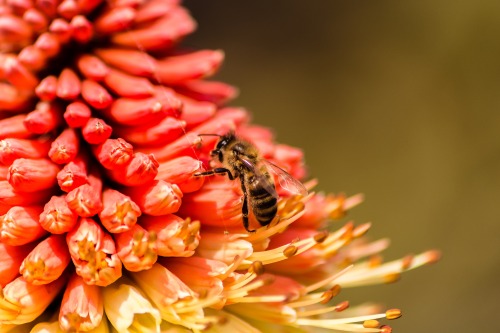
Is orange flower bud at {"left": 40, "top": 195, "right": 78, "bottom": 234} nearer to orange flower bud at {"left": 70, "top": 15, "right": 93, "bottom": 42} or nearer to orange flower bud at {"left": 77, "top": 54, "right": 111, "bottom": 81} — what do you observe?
orange flower bud at {"left": 77, "top": 54, "right": 111, "bottom": 81}

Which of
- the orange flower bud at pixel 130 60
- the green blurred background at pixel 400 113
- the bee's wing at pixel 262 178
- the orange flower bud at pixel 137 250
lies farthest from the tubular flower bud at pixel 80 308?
the green blurred background at pixel 400 113

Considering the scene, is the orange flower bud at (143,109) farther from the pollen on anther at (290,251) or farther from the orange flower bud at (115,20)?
the pollen on anther at (290,251)

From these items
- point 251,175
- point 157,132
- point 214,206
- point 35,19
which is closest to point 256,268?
point 214,206

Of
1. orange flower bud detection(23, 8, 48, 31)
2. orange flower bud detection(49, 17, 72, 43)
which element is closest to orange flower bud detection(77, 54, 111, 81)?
orange flower bud detection(49, 17, 72, 43)

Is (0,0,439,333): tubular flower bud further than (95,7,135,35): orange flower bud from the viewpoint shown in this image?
No

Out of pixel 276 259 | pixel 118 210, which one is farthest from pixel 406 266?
pixel 118 210

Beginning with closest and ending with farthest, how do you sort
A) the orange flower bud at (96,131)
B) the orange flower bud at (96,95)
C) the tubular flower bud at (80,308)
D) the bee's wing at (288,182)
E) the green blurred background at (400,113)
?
1. the tubular flower bud at (80,308)
2. the orange flower bud at (96,131)
3. the orange flower bud at (96,95)
4. the bee's wing at (288,182)
5. the green blurred background at (400,113)
